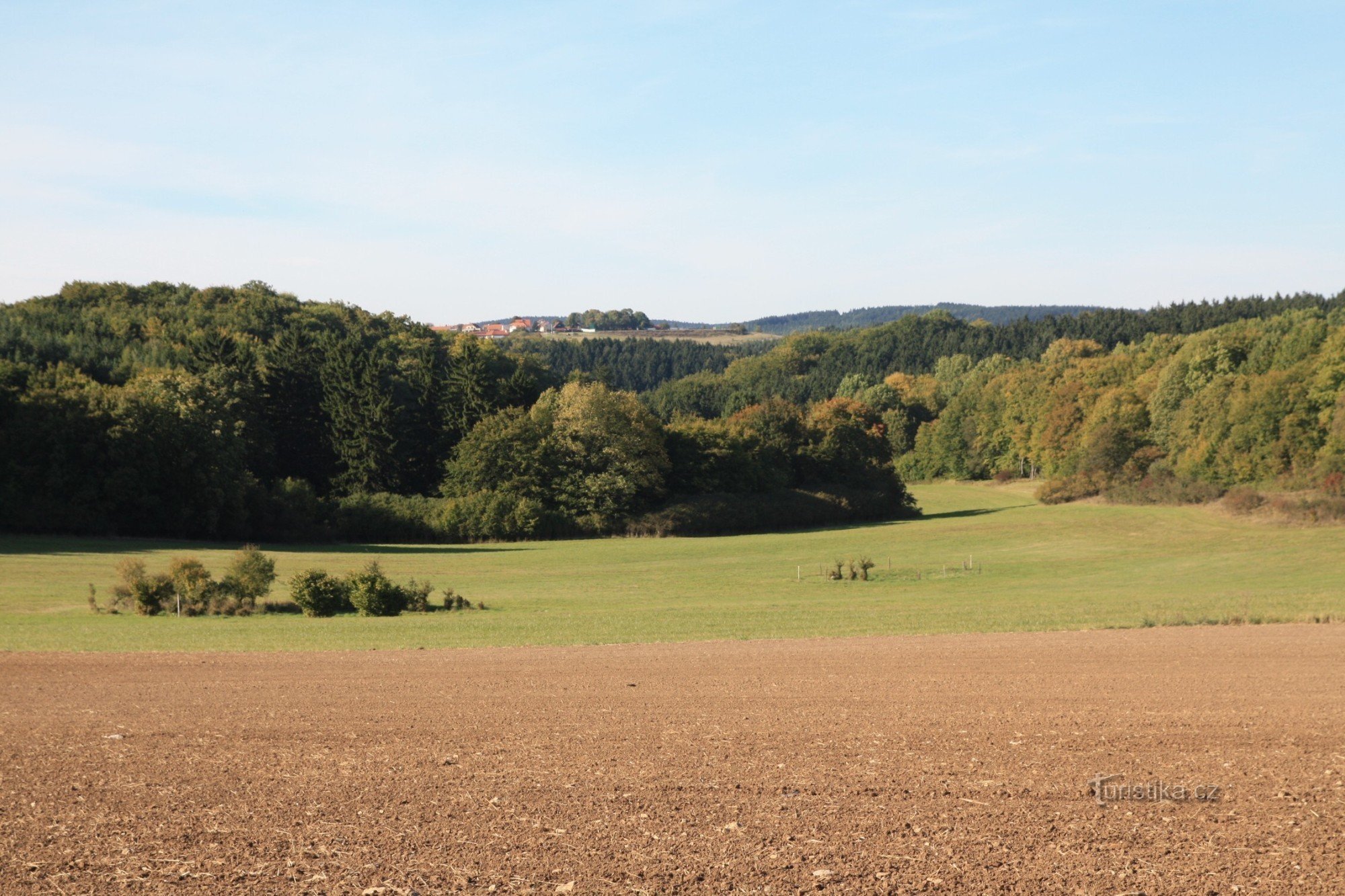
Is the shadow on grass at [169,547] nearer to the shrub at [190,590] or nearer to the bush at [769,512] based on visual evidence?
the bush at [769,512]

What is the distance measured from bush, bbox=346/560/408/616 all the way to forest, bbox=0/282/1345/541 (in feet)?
110

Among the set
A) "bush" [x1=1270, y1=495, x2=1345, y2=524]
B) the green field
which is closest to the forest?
the green field

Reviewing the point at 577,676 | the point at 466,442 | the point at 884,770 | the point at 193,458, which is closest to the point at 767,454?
the point at 466,442

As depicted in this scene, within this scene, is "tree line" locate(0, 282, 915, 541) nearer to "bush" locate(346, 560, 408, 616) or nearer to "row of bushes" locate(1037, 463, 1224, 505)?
"row of bushes" locate(1037, 463, 1224, 505)

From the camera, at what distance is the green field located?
1078 inches

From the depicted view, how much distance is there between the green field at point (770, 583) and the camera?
89.8 feet

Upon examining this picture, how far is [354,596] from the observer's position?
32219mm

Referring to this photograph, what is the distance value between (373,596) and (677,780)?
76.2ft

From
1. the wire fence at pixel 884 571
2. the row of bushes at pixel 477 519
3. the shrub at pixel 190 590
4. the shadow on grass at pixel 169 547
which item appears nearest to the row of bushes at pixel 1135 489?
the row of bushes at pixel 477 519

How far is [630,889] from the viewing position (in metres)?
7.74

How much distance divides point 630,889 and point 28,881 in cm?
420

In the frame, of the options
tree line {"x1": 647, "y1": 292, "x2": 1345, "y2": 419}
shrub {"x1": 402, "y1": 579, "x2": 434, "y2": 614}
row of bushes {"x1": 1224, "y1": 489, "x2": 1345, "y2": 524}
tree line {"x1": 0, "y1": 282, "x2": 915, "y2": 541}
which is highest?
tree line {"x1": 647, "y1": 292, "x2": 1345, "y2": 419}

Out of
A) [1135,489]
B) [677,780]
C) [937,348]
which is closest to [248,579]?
[677,780]

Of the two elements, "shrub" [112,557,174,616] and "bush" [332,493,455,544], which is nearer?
"shrub" [112,557,174,616]
